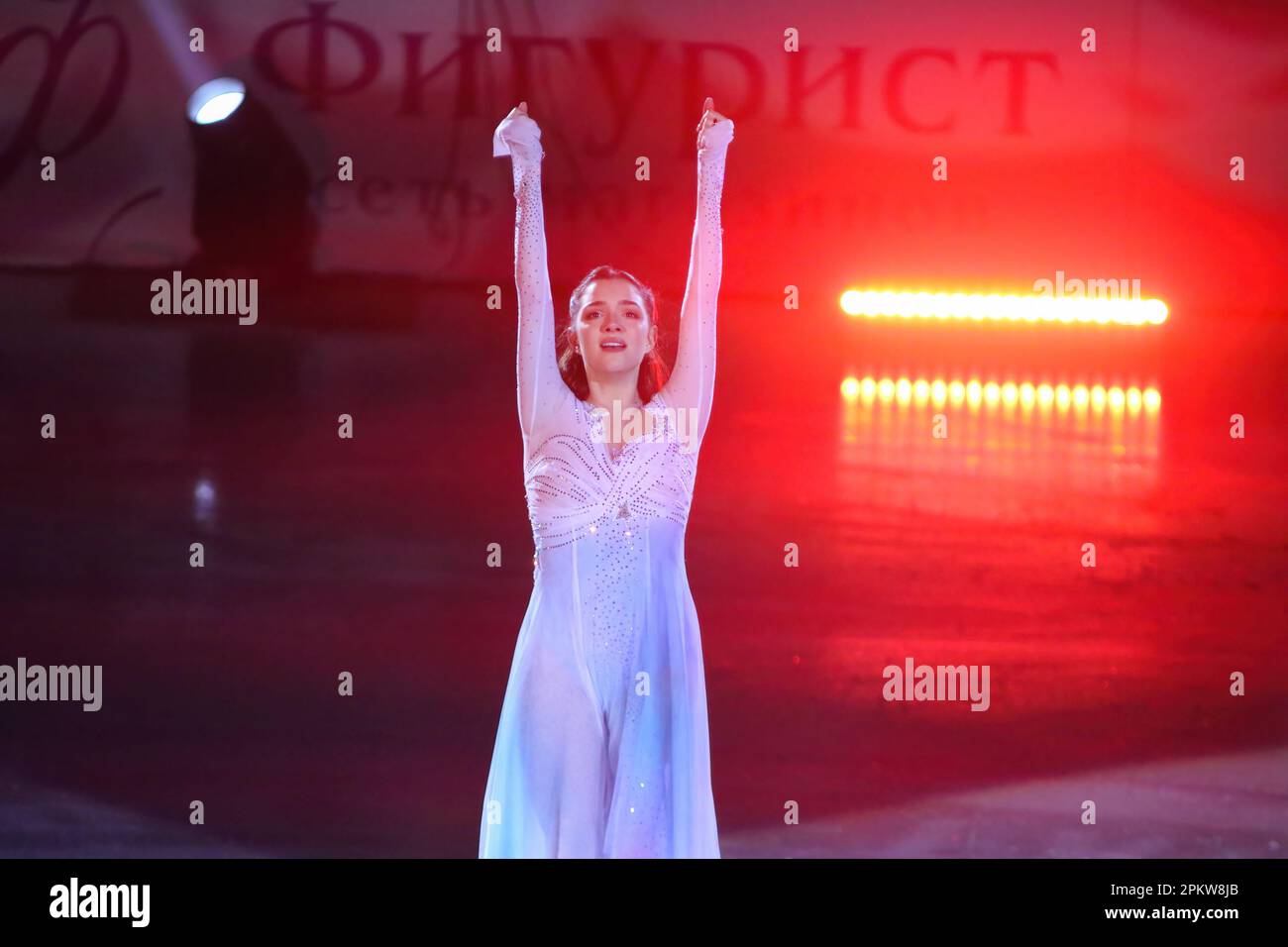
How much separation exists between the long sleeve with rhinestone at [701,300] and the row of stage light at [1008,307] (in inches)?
36.7

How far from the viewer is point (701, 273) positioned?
4.28 meters

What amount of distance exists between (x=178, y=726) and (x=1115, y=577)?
2605mm

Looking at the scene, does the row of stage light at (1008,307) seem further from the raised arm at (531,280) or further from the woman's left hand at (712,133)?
the raised arm at (531,280)

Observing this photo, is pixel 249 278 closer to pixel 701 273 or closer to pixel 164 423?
pixel 164 423

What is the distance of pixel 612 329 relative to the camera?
4.26m

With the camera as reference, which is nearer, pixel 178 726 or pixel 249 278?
pixel 178 726

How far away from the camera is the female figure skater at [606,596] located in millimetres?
4090

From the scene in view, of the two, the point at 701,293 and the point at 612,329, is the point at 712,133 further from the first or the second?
the point at 612,329

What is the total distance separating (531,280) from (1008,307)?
157 cm

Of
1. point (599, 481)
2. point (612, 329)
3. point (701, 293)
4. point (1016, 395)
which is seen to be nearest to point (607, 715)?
point (599, 481)

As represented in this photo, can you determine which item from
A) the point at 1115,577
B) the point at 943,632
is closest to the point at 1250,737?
the point at 1115,577
